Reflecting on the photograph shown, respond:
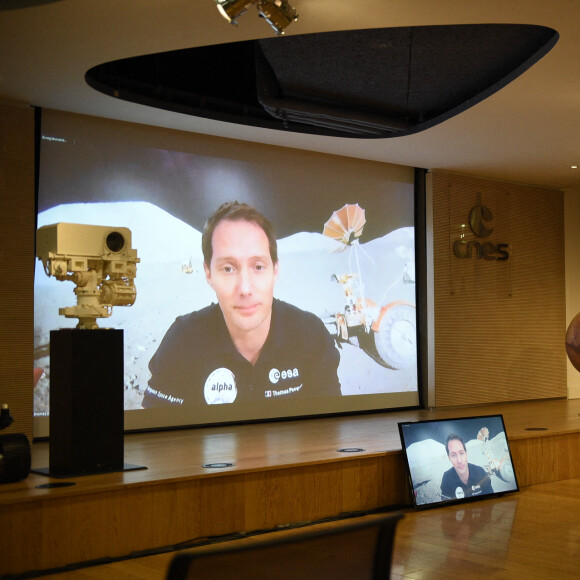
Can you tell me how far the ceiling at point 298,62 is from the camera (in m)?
5.11

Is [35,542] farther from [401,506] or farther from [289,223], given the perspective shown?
[289,223]

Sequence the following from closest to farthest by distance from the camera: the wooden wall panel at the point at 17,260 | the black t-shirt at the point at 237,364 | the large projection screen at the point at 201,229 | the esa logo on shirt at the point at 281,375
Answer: the wooden wall panel at the point at 17,260, the large projection screen at the point at 201,229, the black t-shirt at the point at 237,364, the esa logo on shirt at the point at 281,375

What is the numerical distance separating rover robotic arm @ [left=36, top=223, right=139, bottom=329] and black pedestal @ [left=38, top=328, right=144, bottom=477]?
0.20 m

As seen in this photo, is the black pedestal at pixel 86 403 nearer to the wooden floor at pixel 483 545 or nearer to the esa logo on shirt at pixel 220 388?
the wooden floor at pixel 483 545

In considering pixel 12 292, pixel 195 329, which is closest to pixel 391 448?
pixel 195 329

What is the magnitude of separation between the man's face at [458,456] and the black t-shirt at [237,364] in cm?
296

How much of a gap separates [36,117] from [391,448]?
4.13 metres

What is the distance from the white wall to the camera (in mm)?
11664

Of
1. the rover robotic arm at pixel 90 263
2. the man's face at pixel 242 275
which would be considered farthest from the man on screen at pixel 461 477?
the man's face at pixel 242 275

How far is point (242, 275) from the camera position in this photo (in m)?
8.23

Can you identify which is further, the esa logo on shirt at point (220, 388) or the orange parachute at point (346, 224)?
the orange parachute at point (346, 224)

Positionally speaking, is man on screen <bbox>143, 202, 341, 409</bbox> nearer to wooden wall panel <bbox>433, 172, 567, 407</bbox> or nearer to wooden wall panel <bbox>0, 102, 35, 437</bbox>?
wooden wall panel <bbox>0, 102, 35, 437</bbox>

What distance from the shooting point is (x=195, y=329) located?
26.1 feet

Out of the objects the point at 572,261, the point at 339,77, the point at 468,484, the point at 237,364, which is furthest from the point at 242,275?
the point at 572,261
